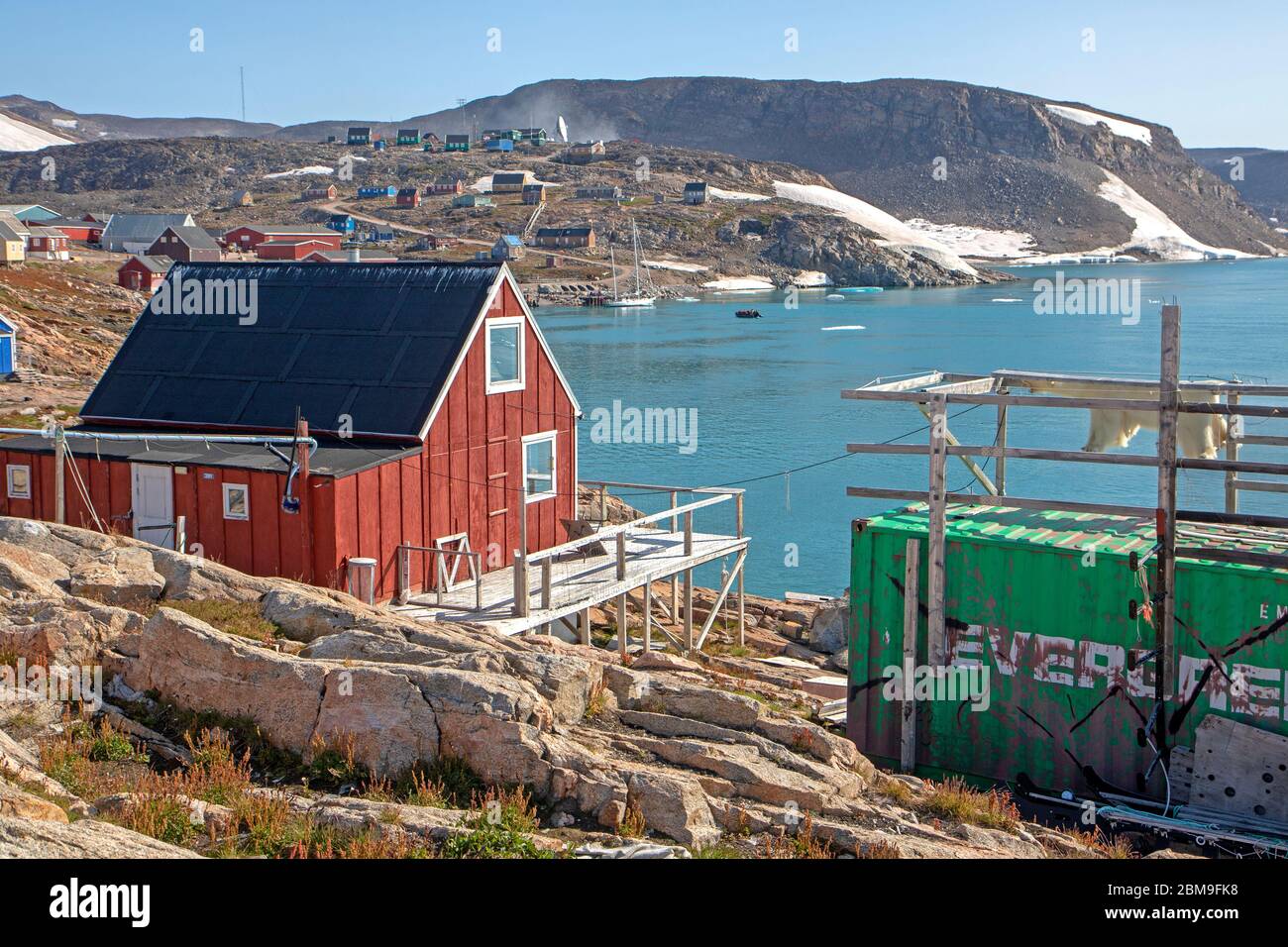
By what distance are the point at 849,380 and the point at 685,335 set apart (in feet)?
114

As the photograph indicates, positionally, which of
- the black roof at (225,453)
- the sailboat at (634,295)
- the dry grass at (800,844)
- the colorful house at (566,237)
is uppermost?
the colorful house at (566,237)

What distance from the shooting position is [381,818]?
26.7 feet

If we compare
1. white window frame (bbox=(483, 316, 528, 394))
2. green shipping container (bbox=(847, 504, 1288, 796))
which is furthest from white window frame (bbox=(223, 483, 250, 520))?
green shipping container (bbox=(847, 504, 1288, 796))

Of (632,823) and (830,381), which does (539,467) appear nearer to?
(632,823)

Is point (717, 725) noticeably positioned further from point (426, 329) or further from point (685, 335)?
point (685, 335)

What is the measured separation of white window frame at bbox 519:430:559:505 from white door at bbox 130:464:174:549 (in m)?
6.28

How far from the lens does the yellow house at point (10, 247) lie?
307ft

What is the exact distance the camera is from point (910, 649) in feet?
46.9

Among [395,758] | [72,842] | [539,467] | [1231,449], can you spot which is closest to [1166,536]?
[1231,449]

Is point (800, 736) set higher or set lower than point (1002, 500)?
lower

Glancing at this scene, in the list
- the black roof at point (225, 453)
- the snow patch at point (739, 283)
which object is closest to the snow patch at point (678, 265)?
the snow patch at point (739, 283)

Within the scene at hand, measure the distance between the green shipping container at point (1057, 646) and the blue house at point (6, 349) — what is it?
4288 cm

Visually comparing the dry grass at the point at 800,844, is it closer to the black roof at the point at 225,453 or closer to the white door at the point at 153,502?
the black roof at the point at 225,453

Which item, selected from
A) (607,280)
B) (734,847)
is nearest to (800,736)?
(734,847)
